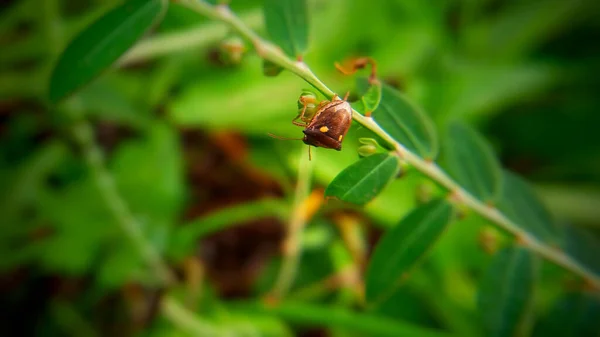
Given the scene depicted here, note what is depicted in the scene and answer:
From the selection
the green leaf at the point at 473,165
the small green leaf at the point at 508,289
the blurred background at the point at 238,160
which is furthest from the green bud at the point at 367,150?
the blurred background at the point at 238,160

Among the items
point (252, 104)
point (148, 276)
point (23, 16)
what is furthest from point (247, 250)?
point (23, 16)

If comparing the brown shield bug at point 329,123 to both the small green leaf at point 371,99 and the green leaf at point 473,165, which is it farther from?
the green leaf at point 473,165

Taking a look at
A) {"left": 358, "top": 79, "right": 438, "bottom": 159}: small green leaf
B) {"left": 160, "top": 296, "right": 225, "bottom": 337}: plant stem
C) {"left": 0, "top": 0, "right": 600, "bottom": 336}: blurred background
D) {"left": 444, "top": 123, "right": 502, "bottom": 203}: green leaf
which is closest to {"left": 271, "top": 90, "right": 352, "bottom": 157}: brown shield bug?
{"left": 358, "top": 79, "right": 438, "bottom": 159}: small green leaf

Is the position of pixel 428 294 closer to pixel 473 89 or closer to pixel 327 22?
pixel 473 89

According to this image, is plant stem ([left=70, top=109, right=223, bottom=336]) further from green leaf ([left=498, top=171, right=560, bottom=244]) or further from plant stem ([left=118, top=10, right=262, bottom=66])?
green leaf ([left=498, top=171, right=560, bottom=244])

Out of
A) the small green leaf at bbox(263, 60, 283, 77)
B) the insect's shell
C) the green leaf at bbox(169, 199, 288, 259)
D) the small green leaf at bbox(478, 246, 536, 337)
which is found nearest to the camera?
the insect's shell
